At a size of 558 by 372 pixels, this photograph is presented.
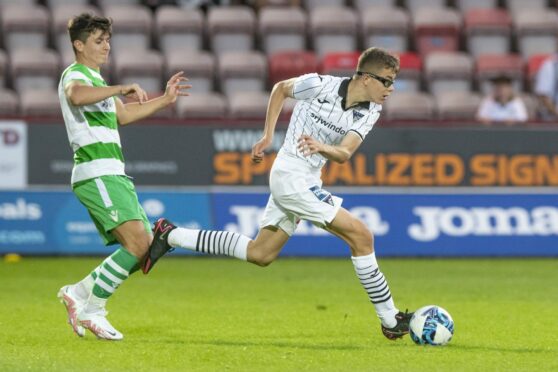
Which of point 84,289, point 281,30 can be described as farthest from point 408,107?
point 84,289

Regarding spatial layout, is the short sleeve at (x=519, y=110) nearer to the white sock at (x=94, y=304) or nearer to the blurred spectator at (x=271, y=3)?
the blurred spectator at (x=271, y=3)

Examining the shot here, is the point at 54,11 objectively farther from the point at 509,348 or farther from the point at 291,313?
the point at 509,348

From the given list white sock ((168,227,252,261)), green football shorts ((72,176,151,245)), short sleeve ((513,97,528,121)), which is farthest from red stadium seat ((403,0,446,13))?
green football shorts ((72,176,151,245))

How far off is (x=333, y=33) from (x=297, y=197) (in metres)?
9.66

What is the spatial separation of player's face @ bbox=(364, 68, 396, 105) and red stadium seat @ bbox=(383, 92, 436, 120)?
7730mm

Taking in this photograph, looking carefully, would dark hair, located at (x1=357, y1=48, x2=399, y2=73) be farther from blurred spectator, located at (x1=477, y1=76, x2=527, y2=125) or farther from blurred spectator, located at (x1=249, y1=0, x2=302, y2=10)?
blurred spectator, located at (x1=249, y1=0, x2=302, y2=10)

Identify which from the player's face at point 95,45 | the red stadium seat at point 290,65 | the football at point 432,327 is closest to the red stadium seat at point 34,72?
the red stadium seat at point 290,65

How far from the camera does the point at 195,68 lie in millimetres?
17094

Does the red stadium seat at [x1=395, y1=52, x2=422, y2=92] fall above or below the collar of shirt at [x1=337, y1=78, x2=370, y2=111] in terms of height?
below

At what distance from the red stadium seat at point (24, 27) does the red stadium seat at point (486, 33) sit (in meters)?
5.74

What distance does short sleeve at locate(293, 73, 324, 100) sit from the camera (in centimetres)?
869

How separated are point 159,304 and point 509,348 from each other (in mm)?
3493

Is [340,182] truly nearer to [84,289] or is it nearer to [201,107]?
[201,107]

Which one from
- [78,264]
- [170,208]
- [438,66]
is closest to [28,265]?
[78,264]
